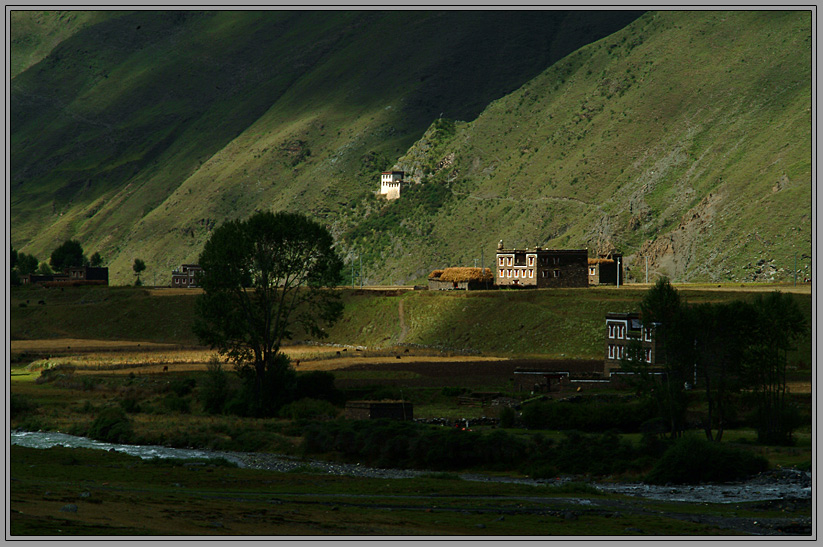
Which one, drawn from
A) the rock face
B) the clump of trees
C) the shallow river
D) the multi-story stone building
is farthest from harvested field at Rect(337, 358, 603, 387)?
the rock face

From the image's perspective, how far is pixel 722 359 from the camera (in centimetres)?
5975

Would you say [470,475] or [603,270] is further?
[603,270]

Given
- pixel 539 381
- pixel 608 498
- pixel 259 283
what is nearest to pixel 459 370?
pixel 539 381

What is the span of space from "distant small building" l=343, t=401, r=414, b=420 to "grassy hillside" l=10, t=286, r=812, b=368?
4171 centimetres

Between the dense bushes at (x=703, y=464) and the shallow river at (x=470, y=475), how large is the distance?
0.96 meters

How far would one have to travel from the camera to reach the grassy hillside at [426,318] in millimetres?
118188

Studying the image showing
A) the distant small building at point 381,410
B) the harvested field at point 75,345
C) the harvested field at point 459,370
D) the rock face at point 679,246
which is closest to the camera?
the distant small building at point 381,410

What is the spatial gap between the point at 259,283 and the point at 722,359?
3913cm

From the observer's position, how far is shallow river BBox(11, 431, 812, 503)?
1863 inches

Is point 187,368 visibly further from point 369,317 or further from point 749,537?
point 749,537

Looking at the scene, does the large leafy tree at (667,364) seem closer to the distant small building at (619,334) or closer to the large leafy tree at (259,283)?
the distant small building at (619,334)

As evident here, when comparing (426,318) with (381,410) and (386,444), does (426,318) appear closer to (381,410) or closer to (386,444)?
(381,410)

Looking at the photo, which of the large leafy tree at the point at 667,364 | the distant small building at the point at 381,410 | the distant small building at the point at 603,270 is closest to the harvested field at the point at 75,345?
the distant small building at the point at 381,410

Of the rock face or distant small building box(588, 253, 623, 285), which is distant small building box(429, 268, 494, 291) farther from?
the rock face
